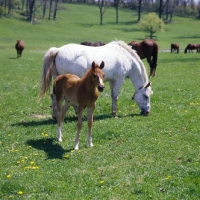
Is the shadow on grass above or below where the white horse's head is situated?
below

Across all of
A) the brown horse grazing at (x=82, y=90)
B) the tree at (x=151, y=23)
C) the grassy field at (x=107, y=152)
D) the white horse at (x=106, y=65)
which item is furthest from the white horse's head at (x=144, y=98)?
the tree at (x=151, y=23)

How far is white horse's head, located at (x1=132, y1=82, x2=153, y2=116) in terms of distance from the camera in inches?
485

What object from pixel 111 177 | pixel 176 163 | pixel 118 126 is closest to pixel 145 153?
pixel 176 163

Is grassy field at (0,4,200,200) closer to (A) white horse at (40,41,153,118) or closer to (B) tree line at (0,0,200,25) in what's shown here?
(A) white horse at (40,41,153,118)

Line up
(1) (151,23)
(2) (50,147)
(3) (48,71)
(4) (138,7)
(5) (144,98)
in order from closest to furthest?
(2) (50,147) < (3) (48,71) < (5) (144,98) < (1) (151,23) < (4) (138,7)

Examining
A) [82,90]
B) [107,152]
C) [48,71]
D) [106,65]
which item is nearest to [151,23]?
[106,65]

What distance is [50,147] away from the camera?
9000 millimetres

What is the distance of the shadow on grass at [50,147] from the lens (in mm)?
8406

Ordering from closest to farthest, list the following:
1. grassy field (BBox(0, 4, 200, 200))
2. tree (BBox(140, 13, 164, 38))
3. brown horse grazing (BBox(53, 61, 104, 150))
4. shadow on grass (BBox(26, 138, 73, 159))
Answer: grassy field (BBox(0, 4, 200, 200)), brown horse grazing (BBox(53, 61, 104, 150)), shadow on grass (BBox(26, 138, 73, 159)), tree (BBox(140, 13, 164, 38))

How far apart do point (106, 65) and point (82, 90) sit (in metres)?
3.54

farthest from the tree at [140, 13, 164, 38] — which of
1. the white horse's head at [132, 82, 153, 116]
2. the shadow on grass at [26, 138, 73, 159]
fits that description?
the shadow on grass at [26, 138, 73, 159]

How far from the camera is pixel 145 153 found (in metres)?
8.36

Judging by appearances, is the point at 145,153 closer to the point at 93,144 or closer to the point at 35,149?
the point at 93,144

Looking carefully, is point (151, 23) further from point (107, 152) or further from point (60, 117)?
point (107, 152)
